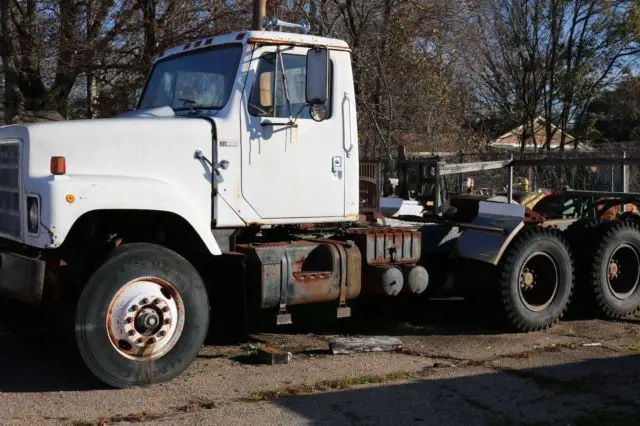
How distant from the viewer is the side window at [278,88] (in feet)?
22.1

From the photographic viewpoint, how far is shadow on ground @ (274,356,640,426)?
5.37 metres

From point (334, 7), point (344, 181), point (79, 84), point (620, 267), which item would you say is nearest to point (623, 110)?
point (334, 7)

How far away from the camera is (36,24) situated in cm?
1798

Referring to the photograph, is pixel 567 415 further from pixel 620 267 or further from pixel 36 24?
pixel 36 24

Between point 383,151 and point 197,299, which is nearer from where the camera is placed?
Result: point 197,299

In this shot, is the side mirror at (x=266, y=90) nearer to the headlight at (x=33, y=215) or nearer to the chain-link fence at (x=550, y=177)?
the headlight at (x=33, y=215)

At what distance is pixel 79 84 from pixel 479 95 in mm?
18978

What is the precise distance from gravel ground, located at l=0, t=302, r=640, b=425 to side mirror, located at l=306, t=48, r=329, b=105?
236 cm

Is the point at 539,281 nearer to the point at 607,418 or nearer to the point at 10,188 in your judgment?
the point at 607,418

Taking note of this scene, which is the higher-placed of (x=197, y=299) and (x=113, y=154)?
(x=113, y=154)

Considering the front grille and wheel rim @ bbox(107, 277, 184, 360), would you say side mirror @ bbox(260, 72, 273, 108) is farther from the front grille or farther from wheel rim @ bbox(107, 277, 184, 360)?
the front grille

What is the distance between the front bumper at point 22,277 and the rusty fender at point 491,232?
4572 mm

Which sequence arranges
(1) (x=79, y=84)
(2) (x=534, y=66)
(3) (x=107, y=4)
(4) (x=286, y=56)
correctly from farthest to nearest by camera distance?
(2) (x=534, y=66) < (1) (x=79, y=84) < (3) (x=107, y=4) < (4) (x=286, y=56)

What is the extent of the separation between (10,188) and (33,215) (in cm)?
55
